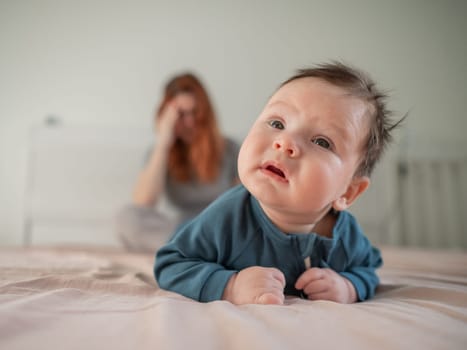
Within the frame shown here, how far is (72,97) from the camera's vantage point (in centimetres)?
257

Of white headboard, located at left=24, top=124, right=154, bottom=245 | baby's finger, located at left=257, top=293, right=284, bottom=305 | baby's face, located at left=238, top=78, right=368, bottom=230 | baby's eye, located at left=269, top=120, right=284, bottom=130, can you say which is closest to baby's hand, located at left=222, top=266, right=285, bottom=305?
baby's finger, located at left=257, top=293, right=284, bottom=305

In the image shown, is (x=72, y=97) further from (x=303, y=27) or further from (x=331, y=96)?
(x=331, y=96)

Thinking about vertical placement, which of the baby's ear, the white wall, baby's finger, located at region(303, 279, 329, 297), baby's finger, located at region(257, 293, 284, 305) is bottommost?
baby's finger, located at region(303, 279, 329, 297)

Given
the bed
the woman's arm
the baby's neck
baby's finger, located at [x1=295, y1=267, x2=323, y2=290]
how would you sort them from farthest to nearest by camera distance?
the woman's arm, the baby's neck, baby's finger, located at [x1=295, y1=267, x2=323, y2=290], the bed

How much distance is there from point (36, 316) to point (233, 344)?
193mm

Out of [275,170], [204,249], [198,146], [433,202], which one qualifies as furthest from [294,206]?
[433,202]

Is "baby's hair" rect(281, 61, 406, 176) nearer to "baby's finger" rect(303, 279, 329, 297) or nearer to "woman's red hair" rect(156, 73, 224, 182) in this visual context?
"baby's finger" rect(303, 279, 329, 297)

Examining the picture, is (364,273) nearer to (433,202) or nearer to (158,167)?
(158,167)

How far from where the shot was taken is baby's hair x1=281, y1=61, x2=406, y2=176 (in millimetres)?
639

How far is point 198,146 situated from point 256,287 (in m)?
1.30

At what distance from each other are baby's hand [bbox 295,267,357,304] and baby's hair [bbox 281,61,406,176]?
19cm

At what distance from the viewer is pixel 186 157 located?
185 centimetres

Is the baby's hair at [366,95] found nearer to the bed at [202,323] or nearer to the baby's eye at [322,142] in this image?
the baby's eye at [322,142]

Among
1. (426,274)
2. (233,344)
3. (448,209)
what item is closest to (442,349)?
(233,344)
